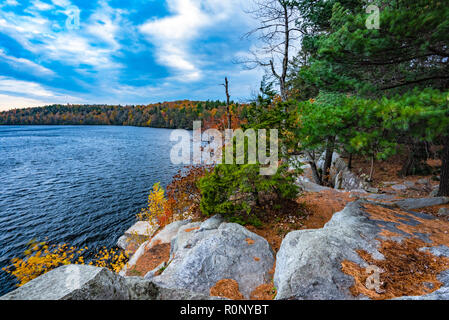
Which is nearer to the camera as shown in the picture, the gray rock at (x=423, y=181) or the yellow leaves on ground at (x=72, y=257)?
the yellow leaves on ground at (x=72, y=257)

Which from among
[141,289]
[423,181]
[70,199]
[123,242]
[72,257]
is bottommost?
[72,257]

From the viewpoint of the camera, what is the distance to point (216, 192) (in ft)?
20.7

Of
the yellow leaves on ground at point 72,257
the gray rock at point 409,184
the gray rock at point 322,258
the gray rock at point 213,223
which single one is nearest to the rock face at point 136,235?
the yellow leaves on ground at point 72,257

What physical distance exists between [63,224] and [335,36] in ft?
54.7

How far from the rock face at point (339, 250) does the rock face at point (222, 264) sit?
1.77ft

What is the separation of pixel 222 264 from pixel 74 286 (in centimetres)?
281

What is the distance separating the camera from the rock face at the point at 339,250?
2.71m

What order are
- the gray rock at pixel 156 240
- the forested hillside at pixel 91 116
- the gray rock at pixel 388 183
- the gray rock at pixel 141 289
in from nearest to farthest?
the gray rock at pixel 141 289
the gray rock at pixel 156 240
the gray rock at pixel 388 183
the forested hillside at pixel 91 116

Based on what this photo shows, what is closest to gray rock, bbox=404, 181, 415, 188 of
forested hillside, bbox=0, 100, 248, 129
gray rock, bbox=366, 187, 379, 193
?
gray rock, bbox=366, 187, 379, 193

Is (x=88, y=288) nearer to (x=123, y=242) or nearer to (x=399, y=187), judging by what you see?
(x=123, y=242)

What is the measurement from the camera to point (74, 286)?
1778 mm
